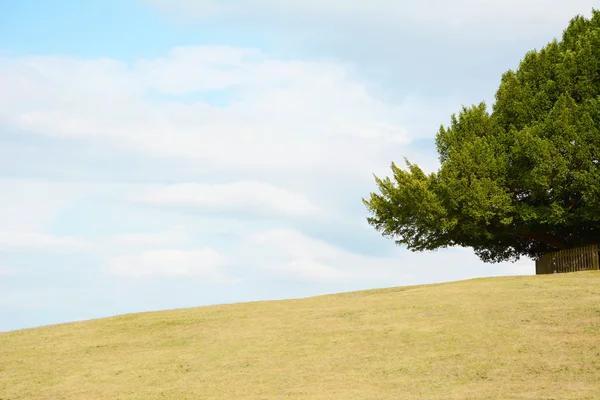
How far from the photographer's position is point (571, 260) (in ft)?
143

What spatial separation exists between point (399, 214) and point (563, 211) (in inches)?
403

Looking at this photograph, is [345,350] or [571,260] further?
[571,260]

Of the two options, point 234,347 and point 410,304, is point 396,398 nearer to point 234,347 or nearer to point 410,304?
point 234,347

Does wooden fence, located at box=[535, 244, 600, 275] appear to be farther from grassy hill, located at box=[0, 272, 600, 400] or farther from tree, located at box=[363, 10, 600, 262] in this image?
grassy hill, located at box=[0, 272, 600, 400]

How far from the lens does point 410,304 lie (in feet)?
97.3

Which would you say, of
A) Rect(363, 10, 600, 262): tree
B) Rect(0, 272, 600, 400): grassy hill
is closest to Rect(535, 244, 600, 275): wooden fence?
Rect(363, 10, 600, 262): tree

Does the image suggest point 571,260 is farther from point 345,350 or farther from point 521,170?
point 345,350

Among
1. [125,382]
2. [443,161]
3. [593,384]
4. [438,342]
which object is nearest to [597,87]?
[443,161]

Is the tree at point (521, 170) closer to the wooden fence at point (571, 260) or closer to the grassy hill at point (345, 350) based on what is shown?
the wooden fence at point (571, 260)

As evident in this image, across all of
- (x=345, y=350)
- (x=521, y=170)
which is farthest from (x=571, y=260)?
(x=345, y=350)

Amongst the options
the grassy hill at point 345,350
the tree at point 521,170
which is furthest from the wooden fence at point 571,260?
the grassy hill at point 345,350

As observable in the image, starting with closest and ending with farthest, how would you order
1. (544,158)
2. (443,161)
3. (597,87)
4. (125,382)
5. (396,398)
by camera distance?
(396,398)
(125,382)
(544,158)
(597,87)
(443,161)

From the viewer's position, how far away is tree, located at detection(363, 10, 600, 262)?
41.8 meters

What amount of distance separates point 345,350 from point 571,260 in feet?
84.5
